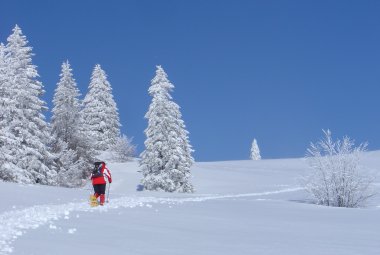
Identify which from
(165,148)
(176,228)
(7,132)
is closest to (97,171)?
(176,228)

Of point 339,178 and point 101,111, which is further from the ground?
point 101,111

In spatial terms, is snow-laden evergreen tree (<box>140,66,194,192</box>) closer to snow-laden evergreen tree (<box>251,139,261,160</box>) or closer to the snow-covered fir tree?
the snow-covered fir tree

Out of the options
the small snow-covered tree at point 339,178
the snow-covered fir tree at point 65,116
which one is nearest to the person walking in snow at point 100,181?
the small snow-covered tree at point 339,178

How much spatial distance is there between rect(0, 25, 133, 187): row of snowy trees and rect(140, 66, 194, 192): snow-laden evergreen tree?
5491mm

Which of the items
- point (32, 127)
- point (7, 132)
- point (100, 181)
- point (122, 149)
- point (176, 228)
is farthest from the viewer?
point (122, 149)

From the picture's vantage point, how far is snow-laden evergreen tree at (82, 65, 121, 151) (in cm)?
5612

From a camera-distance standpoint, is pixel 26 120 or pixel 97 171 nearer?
pixel 97 171

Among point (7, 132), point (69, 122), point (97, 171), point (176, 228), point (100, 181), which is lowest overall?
point (176, 228)

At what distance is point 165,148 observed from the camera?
123 ft

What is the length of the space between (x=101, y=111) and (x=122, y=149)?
269 inches

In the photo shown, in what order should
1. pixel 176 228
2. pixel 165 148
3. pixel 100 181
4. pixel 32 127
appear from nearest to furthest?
1. pixel 176 228
2. pixel 100 181
3. pixel 32 127
4. pixel 165 148

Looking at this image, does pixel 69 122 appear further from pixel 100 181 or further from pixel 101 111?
pixel 100 181

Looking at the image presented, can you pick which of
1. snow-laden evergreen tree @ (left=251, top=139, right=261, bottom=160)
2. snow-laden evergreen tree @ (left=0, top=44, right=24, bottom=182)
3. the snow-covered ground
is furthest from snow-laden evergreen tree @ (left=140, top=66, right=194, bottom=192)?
snow-laden evergreen tree @ (left=251, top=139, right=261, bottom=160)

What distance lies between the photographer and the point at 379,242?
11.1 m
